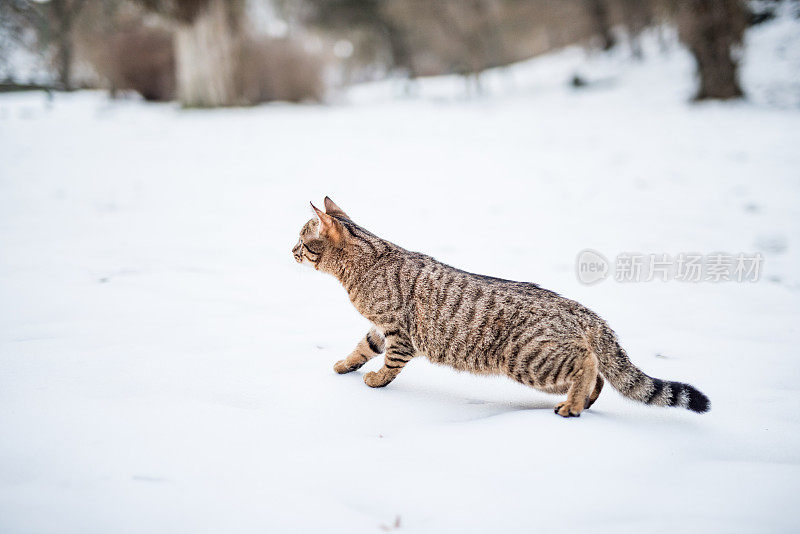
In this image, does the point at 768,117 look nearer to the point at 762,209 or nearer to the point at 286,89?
the point at 762,209

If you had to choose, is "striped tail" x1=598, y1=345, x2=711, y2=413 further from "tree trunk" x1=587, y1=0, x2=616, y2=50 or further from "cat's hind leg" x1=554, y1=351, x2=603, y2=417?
"tree trunk" x1=587, y1=0, x2=616, y2=50

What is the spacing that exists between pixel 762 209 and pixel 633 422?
6066mm

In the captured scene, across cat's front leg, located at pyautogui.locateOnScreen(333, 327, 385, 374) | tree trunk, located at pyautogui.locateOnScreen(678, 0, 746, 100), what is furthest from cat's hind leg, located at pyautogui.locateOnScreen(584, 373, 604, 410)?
tree trunk, located at pyautogui.locateOnScreen(678, 0, 746, 100)

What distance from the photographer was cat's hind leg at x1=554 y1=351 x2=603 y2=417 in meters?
2.36

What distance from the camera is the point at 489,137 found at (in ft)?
38.0

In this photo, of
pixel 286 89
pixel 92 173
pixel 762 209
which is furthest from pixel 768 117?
pixel 286 89

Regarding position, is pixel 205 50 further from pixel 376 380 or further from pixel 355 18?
pixel 376 380

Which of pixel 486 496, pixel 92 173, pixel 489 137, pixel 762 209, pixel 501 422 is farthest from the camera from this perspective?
pixel 489 137

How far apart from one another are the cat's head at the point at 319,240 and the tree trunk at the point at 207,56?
12.1 metres

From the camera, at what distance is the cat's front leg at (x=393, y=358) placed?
8.96 feet

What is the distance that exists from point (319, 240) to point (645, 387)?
2032 mm

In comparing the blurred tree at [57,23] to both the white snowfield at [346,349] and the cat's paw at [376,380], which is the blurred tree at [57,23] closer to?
the white snowfield at [346,349]

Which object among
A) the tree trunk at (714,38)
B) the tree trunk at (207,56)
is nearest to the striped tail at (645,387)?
the tree trunk at (714,38)

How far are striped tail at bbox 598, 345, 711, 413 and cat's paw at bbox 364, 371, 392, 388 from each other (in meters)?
1.18
